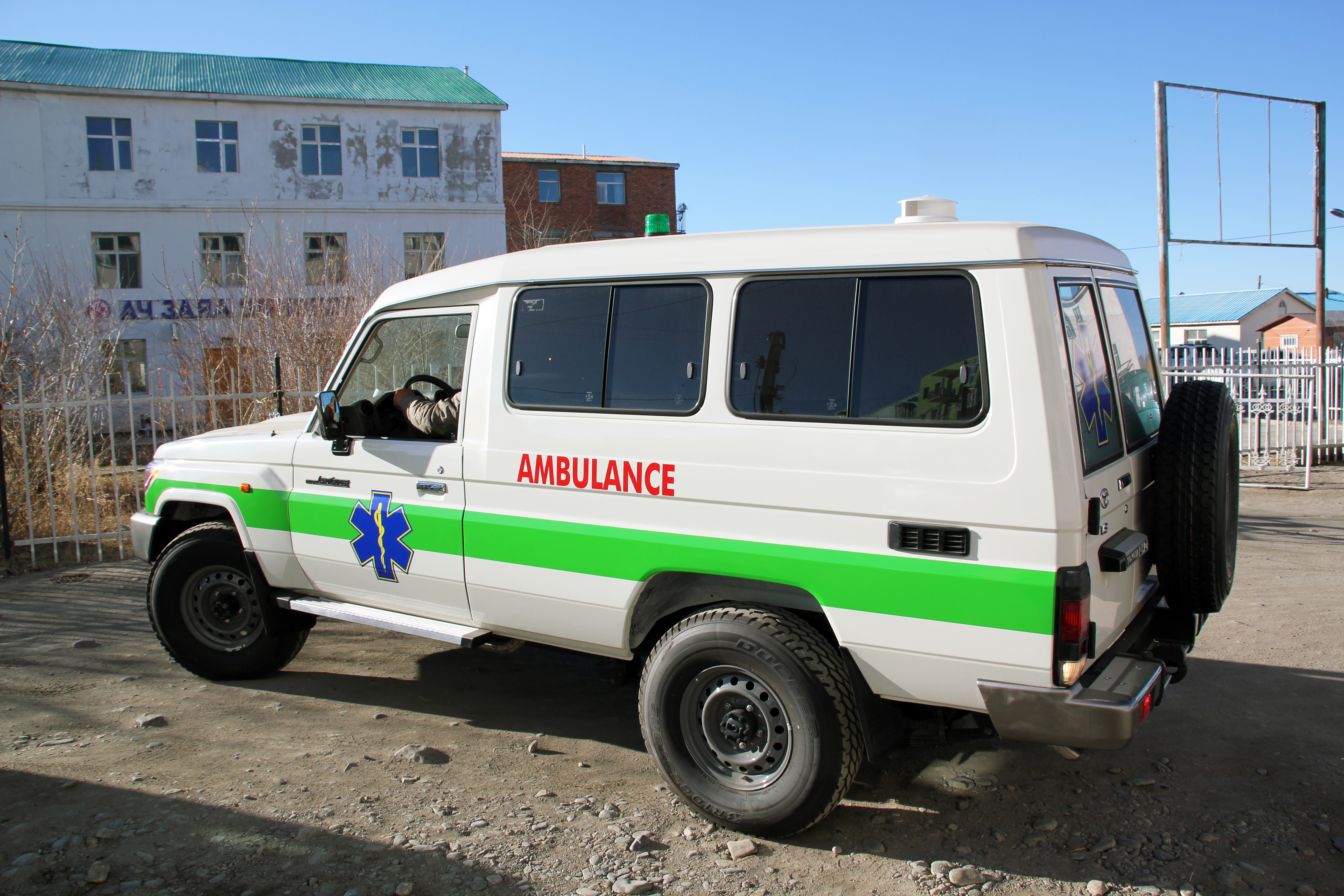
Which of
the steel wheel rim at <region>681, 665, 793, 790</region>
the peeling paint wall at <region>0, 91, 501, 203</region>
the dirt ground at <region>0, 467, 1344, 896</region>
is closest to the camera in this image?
the dirt ground at <region>0, 467, 1344, 896</region>

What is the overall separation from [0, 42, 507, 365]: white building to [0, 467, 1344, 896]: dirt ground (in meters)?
23.1

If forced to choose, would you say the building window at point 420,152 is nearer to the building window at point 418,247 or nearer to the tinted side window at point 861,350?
the building window at point 418,247

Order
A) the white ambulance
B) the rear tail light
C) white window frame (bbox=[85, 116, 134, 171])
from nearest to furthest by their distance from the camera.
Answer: the rear tail light, the white ambulance, white window frame (bbox=[85, 116, 134, 171])

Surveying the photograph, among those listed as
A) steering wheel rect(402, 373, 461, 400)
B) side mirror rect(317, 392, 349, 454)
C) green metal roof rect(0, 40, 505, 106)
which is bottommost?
side mirror rect(317, 392, 349, 454)

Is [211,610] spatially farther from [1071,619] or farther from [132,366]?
[132,366]

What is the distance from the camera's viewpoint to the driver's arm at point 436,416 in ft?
14.0

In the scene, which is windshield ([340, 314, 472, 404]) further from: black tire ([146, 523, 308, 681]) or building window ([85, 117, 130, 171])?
building window ([85, 117, 130, 171])

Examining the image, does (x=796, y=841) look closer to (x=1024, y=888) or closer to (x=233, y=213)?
(x=1024, y=888)

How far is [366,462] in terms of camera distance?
4430mm

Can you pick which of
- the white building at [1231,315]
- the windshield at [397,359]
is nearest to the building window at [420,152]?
the windshield at [397,359]

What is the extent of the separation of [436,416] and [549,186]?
3733 cm

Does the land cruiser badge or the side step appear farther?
the land cruiser badge

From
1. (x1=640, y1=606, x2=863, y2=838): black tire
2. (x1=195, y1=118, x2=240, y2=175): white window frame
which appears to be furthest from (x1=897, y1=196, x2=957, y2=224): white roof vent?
(x1=195, y1=118, x2=240, y2=175): white window frame

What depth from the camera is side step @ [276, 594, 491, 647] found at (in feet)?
13.6
